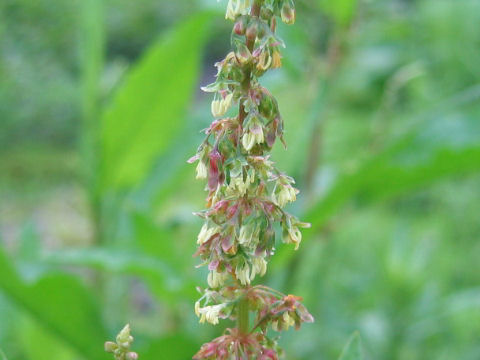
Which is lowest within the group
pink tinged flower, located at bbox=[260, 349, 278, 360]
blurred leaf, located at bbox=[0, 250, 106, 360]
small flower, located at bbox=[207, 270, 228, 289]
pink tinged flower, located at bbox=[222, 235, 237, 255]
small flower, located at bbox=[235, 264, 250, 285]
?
pink tinged flower, located at bbox=[260, 349, 278, 360]

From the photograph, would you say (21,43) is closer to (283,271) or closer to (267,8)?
(283,271)

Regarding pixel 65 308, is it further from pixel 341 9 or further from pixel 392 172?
pixel 341 9

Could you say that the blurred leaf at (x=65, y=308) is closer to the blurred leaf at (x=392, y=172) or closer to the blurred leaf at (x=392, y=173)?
the blurred leaf at (x=392, y=172)

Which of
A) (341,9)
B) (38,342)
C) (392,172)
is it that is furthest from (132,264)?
(341,9)

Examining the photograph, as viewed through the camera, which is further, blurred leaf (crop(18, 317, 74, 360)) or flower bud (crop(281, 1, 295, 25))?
blurred leaf (crop(18, 317, 74, 360))

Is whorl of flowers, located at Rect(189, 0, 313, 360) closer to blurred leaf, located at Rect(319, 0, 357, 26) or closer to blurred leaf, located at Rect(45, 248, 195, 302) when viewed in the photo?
blurred leaf, located at Rect(45, 248, 195, 302)

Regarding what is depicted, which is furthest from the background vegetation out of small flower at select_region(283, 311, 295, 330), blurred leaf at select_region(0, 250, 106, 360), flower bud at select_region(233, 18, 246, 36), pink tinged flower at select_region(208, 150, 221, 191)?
flower bud at select_region(233, 18, 246, 36)
